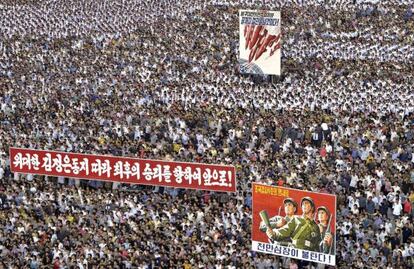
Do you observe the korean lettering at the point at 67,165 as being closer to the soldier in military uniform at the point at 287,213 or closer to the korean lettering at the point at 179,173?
the korean lettering at the point at 179,173

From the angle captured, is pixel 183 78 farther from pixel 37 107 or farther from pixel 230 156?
pixel 230 156

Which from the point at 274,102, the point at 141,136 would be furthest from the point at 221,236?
the point at 274,102

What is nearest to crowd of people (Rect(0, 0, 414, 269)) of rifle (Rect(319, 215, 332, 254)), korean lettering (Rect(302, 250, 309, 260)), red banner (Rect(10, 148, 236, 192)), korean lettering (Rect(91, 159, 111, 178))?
red banner (Rect(10, 148, 236, 192))

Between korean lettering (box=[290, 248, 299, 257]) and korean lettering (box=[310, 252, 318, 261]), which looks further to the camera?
korean lettering (box=[290, 248, 299, 257])

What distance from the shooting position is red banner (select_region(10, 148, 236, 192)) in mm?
35500

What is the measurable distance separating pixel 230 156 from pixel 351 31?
17.5 m

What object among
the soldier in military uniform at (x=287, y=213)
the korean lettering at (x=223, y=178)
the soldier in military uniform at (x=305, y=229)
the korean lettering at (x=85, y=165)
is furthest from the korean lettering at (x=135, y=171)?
the soldier in military uniform at (x=305, y=229)

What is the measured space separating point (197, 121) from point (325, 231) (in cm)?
1550

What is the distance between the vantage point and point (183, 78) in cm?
5025

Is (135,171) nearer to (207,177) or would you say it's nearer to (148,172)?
(148,172)

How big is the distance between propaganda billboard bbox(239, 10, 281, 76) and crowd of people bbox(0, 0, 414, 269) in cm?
73

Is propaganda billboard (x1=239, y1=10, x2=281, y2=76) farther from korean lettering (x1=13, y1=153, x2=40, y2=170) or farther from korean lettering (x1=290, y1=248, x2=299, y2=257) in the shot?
korean lettering (x1=290, y1=248, x2=299, y2=257)

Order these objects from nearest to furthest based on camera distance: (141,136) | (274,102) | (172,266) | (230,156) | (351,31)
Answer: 1. (172,266)
2. (230,156)
3. (141,136)
4. (274,102)
5. (351,31)

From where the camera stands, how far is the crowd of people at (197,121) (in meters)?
32.4
